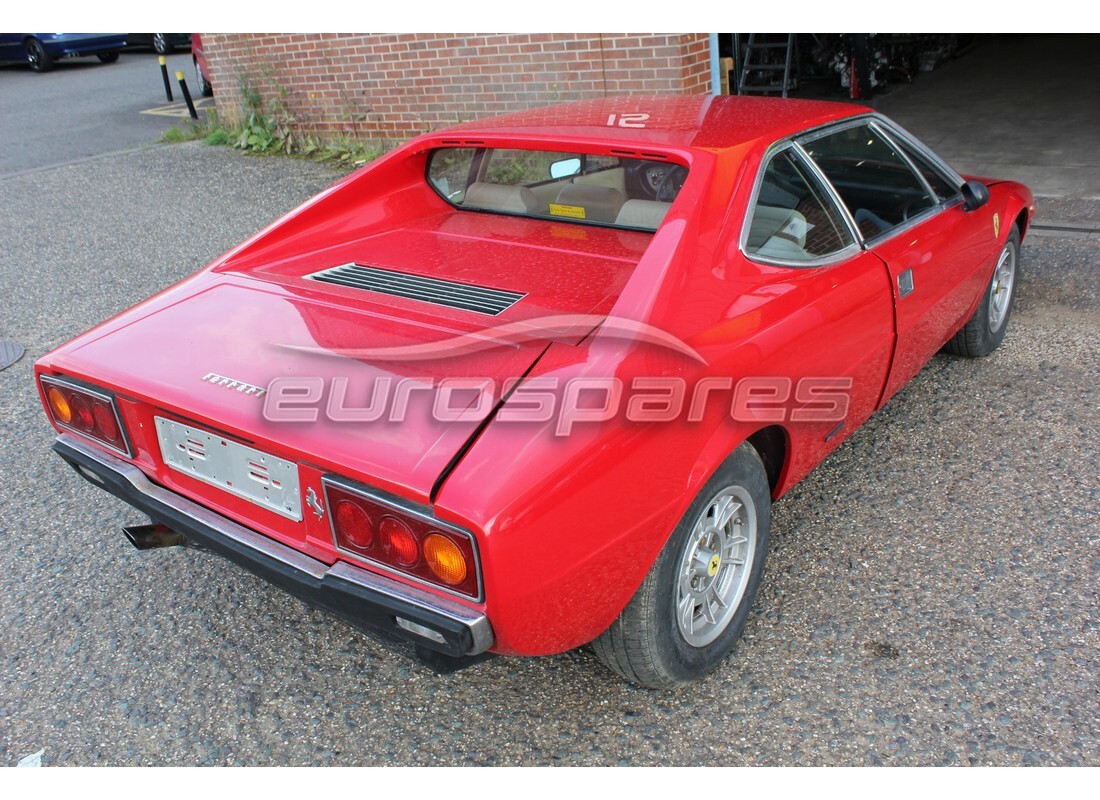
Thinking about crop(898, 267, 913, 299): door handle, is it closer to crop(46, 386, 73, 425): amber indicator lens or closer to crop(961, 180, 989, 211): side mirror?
crop(961, 180, 989, 211): side mirror

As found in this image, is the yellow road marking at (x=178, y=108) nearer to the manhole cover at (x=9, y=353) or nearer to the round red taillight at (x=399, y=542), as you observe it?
the manhole cover at (x=9, y=353)

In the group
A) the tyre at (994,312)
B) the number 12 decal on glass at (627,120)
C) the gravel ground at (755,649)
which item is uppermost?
the number 12 decal on glass at (627,120)

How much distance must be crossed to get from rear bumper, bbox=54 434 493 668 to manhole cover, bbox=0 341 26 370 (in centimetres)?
274

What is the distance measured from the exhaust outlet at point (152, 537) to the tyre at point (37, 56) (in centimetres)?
1789

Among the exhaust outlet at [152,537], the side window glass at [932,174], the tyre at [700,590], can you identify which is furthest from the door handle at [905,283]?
the exhaust outlet at [152,537]

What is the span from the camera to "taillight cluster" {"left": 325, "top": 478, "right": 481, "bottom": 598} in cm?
191

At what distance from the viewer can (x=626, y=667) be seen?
236 cm

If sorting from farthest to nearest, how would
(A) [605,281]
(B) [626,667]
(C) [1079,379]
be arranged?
(C) [1079,379], (A) [605,281], (B) [626,667]

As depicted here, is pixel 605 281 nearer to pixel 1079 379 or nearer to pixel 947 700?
pixel 947 700

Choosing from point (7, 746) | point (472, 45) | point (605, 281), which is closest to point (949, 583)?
point (605, 281)

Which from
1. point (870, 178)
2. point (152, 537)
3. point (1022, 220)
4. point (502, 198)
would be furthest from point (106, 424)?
point (1022, 220)

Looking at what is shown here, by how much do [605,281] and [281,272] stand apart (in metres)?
1.09

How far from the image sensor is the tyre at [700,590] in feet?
7.45

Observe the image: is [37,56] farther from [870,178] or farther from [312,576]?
[312,576]
